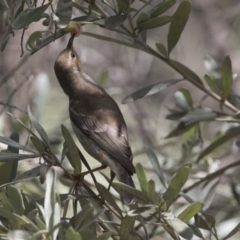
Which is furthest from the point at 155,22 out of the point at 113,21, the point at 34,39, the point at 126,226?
the point at 126,226

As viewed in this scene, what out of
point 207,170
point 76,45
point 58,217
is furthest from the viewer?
point 76,45

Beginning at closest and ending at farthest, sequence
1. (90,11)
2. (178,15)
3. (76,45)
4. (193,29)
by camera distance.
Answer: (90,11)
(178,15)
(76,45)
(193,29)

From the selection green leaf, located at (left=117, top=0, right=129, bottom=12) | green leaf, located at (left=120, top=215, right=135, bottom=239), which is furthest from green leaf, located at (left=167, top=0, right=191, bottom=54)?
green leaf, located at (left=120, top=215, right=135, bottom=239)

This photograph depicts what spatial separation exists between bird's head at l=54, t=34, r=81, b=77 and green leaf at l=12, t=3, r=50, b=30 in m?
1.34

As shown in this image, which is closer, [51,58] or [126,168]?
[126,168]

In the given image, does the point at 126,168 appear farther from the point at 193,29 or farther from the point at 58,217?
the point at 193,29

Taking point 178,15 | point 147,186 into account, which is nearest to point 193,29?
point 178,15

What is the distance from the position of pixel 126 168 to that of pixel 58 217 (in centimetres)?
139

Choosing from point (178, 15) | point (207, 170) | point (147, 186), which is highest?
point (178, 15)

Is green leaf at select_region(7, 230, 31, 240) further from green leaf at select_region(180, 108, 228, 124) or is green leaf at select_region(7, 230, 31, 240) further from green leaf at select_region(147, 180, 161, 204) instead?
green leaf at select_region(180, 108, 228, 124)

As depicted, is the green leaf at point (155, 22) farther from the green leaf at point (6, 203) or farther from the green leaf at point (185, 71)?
the green leaf at point (6, 203)

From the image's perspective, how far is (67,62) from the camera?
12.9 ft

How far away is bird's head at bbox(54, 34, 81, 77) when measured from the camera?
12.6 ft

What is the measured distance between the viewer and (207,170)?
3990 millimetres
